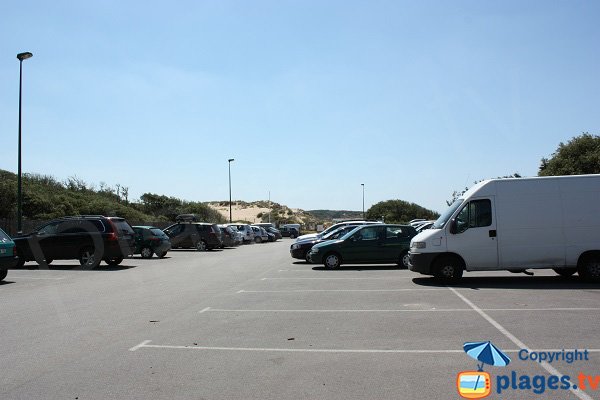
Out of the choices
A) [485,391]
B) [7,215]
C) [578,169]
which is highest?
[578,169]

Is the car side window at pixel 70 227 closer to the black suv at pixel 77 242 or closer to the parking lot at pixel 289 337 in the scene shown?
the black suv at pixel 77 242

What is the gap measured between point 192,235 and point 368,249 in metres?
15.7

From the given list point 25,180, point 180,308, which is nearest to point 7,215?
point 25,180

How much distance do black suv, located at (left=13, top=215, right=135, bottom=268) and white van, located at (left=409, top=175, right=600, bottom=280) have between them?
11.5m

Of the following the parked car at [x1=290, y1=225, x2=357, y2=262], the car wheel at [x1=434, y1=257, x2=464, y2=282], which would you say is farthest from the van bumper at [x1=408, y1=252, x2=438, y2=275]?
the parked car at [x1=290, y1=225, x2=357, y2=262]

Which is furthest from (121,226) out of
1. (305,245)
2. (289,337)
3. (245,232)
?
(245,232)

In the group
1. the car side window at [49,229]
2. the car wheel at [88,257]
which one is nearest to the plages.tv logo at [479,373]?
the car wheel at [88,257]

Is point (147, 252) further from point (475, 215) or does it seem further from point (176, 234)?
point (475, 215)

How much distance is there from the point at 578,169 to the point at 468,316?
30626mm

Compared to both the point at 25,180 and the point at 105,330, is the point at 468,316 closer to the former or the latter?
the point at 105,330

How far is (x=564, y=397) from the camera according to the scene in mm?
5078

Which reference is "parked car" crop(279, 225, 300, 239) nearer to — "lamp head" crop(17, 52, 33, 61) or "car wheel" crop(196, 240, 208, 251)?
"car wheel" crop(196, 240, 208, 251)

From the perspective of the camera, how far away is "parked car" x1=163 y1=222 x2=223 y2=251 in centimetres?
3133

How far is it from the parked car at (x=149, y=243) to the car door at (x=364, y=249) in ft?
34.6
